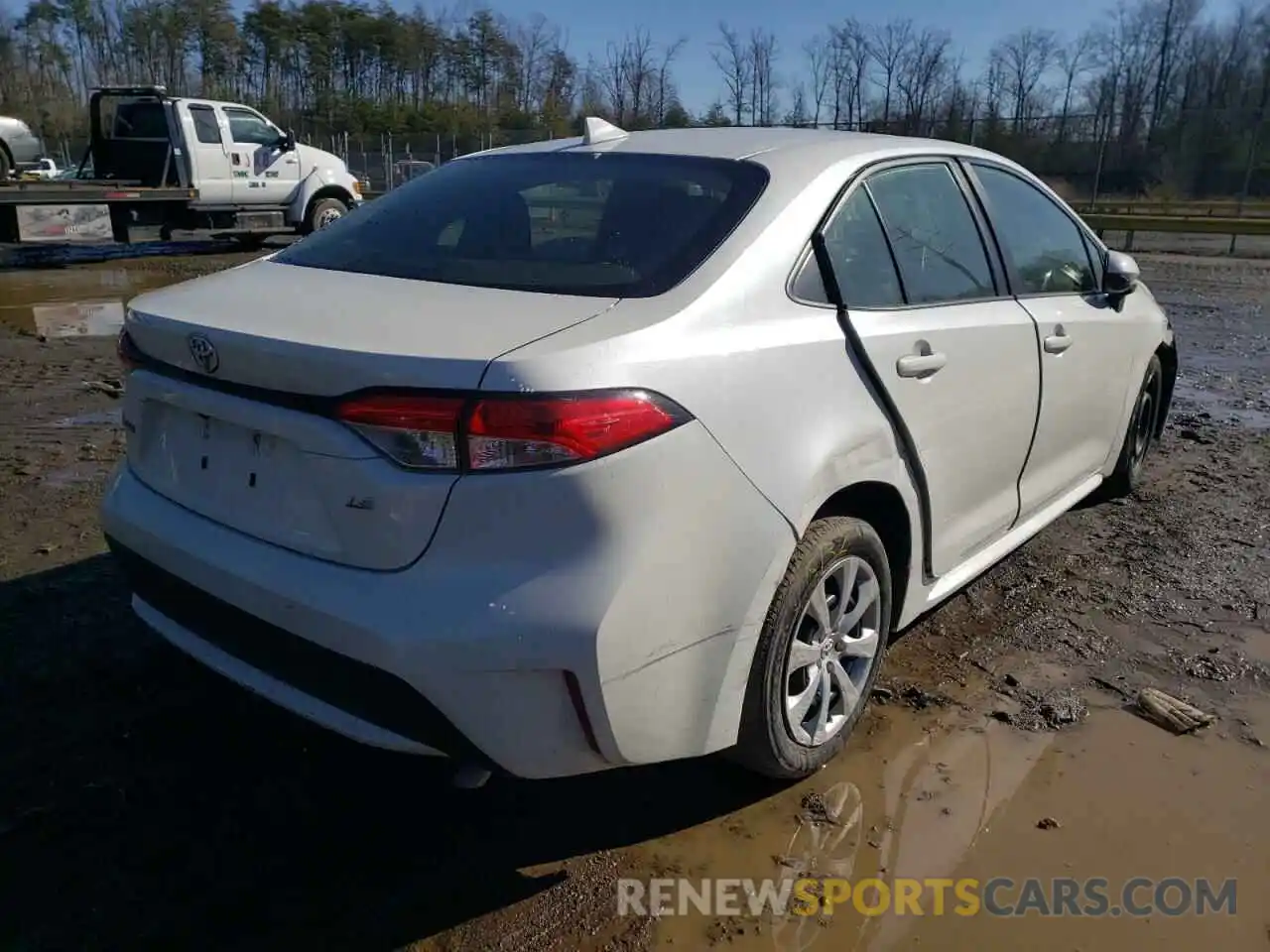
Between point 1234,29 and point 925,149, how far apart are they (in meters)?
59.5

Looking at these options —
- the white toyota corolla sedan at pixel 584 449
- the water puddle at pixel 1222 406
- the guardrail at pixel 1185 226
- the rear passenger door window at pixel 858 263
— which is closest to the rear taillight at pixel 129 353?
the white toyota corolla sedan at pixel 584 449

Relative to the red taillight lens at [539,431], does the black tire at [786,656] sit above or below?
below

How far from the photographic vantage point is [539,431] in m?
1.94

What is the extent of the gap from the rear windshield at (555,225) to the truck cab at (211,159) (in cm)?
1396

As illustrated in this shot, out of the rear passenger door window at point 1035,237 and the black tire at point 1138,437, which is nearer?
the rear passenger door window at point 1035,237

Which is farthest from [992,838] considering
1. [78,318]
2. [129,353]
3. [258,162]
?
[258,162]

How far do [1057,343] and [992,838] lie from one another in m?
1.84

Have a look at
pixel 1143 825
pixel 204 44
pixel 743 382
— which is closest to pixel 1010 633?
pixel 1143 825

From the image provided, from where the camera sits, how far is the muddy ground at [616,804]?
2.24 meters

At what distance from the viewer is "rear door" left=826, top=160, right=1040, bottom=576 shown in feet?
9.07

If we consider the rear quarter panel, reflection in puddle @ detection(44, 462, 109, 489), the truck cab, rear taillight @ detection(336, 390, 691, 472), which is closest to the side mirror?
the rear quarter panel

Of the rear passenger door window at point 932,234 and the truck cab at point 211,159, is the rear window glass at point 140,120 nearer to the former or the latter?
the truck cab at point 211,159

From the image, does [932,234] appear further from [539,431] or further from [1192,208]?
[1192,208]

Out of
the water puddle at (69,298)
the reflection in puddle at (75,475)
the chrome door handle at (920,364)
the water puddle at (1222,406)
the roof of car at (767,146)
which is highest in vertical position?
the roof of car at (767,146)
